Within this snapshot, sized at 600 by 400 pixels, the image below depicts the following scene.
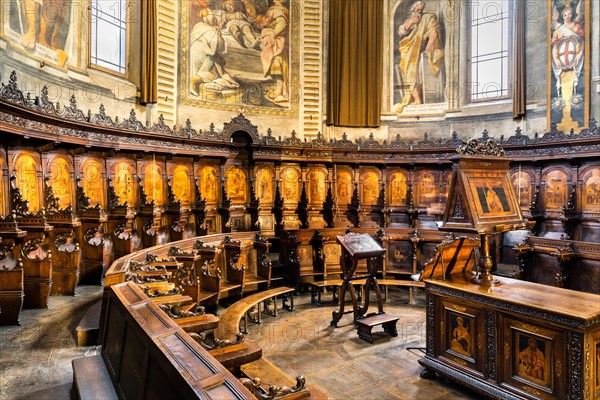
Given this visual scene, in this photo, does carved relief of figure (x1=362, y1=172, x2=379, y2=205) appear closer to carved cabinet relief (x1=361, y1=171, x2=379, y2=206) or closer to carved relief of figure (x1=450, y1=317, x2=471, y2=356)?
carved cabinet relief (x1=361, y1=171, x2=379, y2=206)

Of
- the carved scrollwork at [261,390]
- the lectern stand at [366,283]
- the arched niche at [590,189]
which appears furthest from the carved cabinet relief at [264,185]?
the carved scrollwork at [261,390]

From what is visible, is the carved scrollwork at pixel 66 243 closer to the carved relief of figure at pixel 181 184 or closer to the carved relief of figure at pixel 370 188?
the carved relief of figure at pixel 181 184

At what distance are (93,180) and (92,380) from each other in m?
6.95

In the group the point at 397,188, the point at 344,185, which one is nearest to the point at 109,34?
the point at 344,185

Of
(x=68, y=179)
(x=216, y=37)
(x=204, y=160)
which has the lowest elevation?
(x=68, y=179)

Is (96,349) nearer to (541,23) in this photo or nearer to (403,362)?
(403,362)

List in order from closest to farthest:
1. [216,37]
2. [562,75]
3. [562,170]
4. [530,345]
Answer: [530,345]
[562,170]
[562,75]
[216,37]

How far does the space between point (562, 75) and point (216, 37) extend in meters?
10.2

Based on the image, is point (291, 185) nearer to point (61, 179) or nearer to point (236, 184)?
point (236, 184)

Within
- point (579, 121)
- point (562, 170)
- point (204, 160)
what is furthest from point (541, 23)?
point (204, 160)

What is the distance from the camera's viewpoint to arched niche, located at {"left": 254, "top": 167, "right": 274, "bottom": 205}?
1200 centimetres

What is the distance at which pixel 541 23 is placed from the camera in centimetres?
1135

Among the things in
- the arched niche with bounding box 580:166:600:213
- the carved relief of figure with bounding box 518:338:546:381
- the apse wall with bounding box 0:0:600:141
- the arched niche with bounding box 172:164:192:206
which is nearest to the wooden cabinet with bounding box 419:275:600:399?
the carved relief of figure with bounding box 518:338:546:381

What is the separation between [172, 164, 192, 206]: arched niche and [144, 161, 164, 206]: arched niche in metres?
0.40
